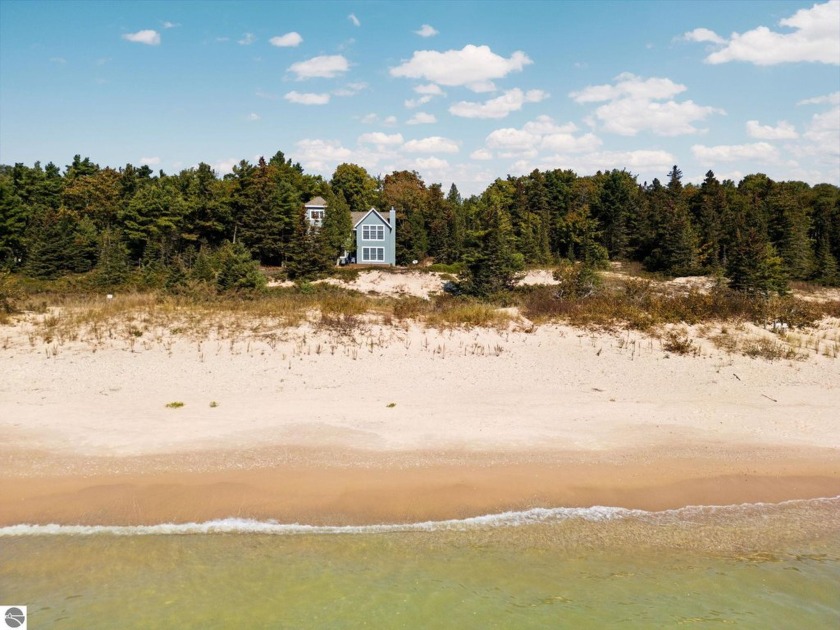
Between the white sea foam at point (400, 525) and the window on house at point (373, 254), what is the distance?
50.1 m

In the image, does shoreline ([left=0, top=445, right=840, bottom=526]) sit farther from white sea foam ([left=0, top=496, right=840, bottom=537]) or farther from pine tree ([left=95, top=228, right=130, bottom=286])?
pine tree ([left=95, top=228, right=130, bottom=286])

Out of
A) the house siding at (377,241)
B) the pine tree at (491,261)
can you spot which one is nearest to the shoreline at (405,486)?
the pine tree at (491,261)

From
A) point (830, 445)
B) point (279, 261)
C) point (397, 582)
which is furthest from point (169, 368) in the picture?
point (279, 261)

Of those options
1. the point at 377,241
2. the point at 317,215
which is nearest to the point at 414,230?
the point at 377,241

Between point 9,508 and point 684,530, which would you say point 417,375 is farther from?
point 9,508

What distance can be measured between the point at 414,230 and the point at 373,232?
4759mm

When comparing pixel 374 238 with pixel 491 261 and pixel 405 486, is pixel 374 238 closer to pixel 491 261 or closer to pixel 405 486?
pixel 491 261

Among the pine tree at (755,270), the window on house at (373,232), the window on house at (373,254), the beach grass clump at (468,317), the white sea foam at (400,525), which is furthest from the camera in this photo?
the window on house at (373,254)

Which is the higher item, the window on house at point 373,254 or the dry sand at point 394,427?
the window on house at point 373,254

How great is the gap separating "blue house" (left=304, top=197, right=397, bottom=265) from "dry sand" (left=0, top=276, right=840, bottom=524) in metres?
39.5

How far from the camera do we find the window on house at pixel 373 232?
5725cm

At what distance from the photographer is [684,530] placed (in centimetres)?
852

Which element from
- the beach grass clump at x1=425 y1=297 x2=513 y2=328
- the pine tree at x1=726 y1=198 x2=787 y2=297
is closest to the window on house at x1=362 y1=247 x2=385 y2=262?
the pine tree at x1=726 y1=198 x2=787 y2=297

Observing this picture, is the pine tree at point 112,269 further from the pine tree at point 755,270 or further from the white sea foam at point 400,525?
the pine tree at point 755,270
